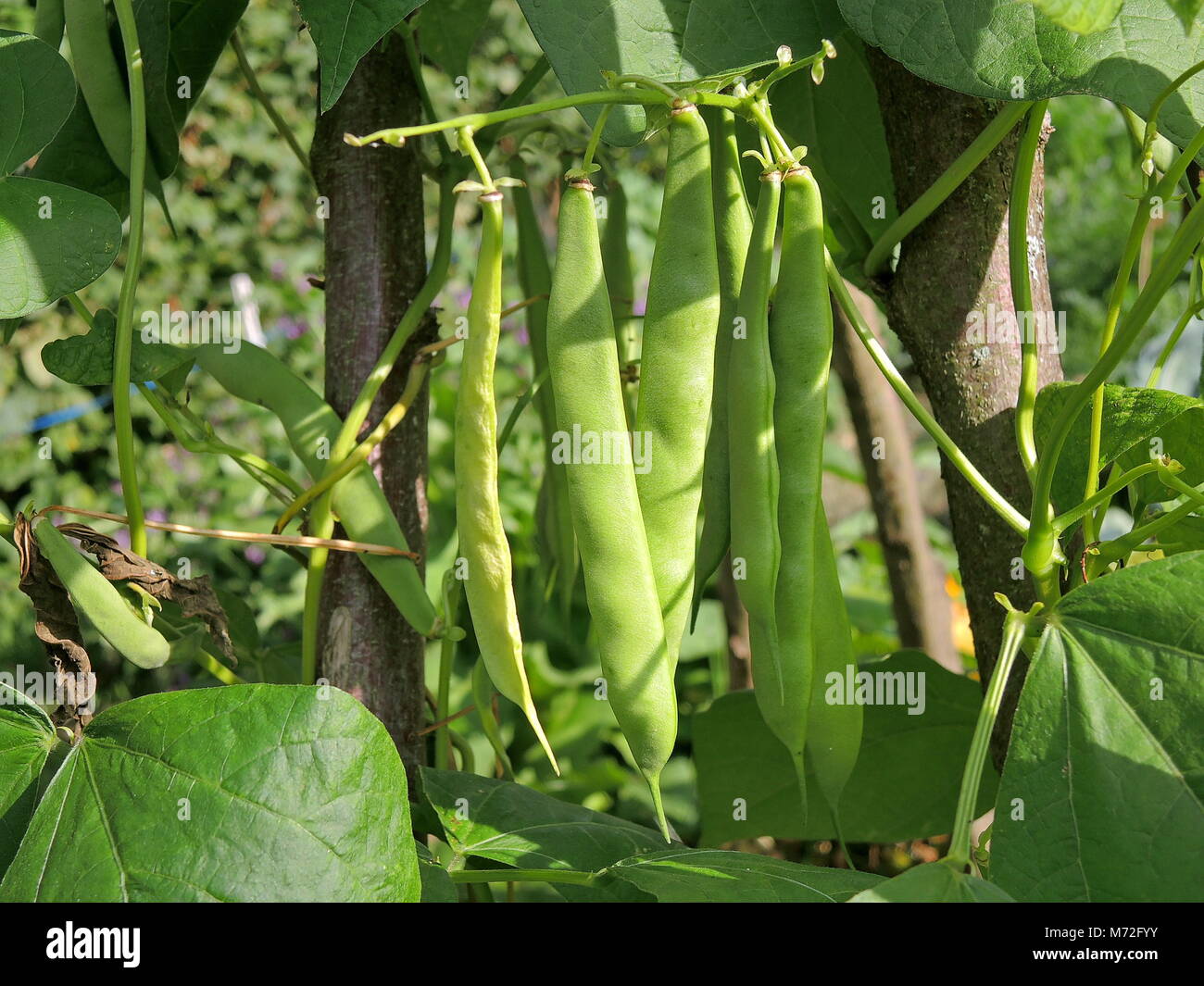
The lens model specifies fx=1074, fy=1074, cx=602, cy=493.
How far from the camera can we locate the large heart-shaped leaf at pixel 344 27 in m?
0.58

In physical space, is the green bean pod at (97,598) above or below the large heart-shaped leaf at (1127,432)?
below

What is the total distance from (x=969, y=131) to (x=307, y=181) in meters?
2.98

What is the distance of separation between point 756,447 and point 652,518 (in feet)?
0.24

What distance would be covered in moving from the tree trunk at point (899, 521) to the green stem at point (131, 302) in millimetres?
1171

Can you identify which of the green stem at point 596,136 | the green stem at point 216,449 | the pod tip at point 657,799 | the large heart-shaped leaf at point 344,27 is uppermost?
the large heart-shaped leaf at point 344,27

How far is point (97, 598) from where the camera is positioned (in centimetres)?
64

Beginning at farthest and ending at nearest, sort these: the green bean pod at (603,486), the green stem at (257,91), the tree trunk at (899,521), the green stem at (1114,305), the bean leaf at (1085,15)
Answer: the tree trunk at (899,521)
the green stem at (257,91)
the green stem at (1114,305)
the green bean pod at (603,486)
the bean leaf at (1085,15)

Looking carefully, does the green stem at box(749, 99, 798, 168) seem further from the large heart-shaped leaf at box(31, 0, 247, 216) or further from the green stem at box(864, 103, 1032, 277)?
the large heart-shaped leaf at box(31, 0, 247, 216)

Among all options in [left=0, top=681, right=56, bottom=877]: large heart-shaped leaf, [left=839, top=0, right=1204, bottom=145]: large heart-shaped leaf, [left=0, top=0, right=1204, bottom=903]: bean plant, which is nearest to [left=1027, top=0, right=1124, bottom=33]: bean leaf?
[left=0, top=0, right=1204, bottom=903]: bean plant

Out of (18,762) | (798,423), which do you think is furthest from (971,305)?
(18,762)

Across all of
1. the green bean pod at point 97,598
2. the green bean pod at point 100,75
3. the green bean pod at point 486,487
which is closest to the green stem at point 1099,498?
the green bean pod at point 486,487

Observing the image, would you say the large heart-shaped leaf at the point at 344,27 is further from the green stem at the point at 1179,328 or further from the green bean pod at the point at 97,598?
the green stem at the point at 1179,328

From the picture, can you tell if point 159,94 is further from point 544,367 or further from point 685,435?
point 685,435

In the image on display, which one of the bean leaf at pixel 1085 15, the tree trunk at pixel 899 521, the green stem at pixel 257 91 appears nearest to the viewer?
the bean leaf at pixel 1085 15
